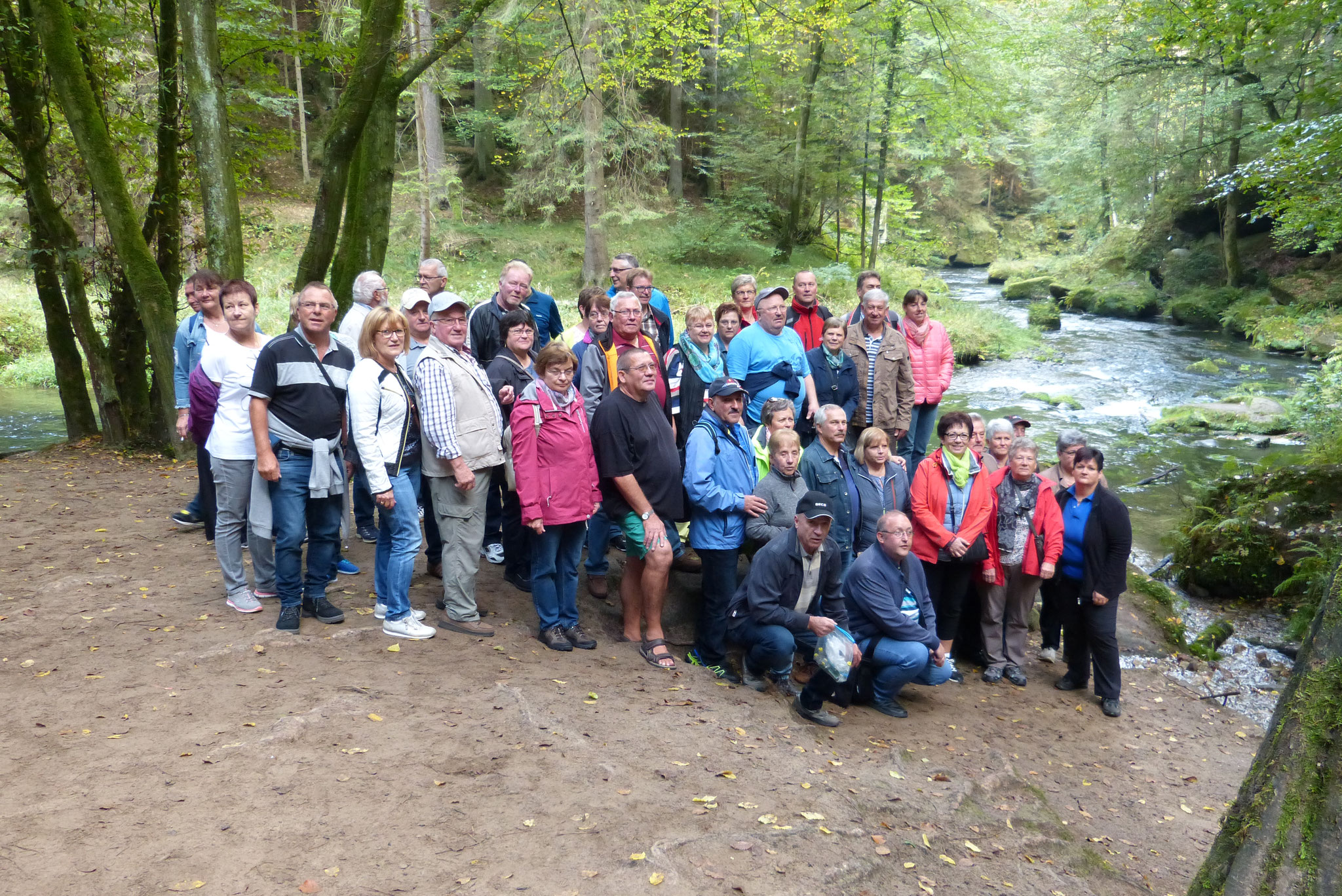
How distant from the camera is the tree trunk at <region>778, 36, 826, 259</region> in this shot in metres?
24.2

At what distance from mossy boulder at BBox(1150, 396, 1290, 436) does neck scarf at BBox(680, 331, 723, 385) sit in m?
12.0

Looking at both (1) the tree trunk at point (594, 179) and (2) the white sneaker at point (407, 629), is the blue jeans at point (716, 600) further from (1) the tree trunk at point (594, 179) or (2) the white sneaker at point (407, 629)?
(1) the tree trunk at point (594, 179)

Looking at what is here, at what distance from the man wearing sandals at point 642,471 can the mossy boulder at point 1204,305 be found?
25.4 meters

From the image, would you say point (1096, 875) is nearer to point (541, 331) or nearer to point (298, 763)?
point (298, 763)

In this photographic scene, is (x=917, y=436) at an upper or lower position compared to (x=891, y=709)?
upper

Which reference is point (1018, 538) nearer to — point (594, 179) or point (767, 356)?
point (767, 356)

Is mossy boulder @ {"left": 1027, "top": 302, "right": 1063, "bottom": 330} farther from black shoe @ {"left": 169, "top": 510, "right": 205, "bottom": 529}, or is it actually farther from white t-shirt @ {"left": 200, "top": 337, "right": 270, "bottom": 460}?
white t-shirt @ {"left": 200, "top": 337, "right": 270, "bottom": 460}

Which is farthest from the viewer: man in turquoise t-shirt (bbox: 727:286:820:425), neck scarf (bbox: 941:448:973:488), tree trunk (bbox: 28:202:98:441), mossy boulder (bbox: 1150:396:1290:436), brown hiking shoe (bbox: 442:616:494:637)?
mossy boulder (bbox: 1150:396:1290:436)

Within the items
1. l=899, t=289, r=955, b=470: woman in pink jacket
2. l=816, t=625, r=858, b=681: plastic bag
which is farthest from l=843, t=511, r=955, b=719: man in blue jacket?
l=899, t=289, r=955, b=470: woman in pink jacket

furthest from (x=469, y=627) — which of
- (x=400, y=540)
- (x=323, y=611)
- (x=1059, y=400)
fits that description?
(x=1059, y=400)

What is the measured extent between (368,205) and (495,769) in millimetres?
7345

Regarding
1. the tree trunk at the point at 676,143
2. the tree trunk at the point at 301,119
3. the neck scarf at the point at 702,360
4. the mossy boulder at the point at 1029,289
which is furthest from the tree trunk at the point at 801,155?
the neck scarf at the point at 702,360

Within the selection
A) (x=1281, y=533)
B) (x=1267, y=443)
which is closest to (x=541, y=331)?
(x=1281, y=533)

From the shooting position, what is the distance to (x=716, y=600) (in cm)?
611
